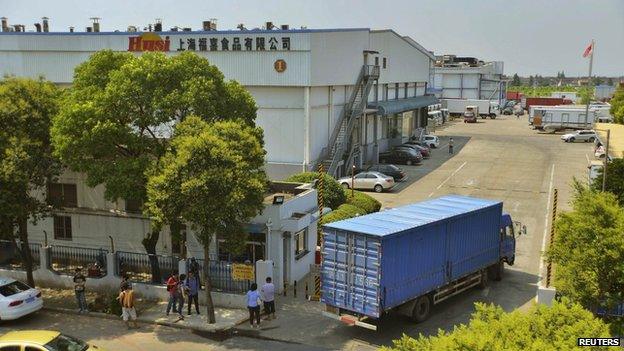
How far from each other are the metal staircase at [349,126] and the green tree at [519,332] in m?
30.5

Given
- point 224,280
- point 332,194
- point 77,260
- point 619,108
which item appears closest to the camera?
point 224,280

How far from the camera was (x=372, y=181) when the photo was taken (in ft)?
129

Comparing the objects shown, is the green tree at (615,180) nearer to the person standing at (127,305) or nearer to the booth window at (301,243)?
the booth window at (301,243)

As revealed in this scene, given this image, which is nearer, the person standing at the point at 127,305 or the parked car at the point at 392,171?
the person standing at the point at 127,305

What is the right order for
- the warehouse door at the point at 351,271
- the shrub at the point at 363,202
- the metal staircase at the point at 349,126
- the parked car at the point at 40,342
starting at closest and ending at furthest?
the parked car at the point at 40,342
the warehouse door at the point at 351,271
the shrub at the point at 363,202
the metal staircase at the point at 349,126

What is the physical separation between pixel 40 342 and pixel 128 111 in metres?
8.69

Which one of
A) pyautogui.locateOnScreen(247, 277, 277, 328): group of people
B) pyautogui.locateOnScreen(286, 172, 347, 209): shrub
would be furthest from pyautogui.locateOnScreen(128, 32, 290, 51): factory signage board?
pyautogui.locateOnScreen(247, 277, 277, 328): group of people

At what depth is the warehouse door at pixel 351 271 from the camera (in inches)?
650

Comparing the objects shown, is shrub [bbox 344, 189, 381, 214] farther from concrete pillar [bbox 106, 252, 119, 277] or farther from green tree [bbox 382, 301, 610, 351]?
green tree [bbox 382, 301, 610, 351]

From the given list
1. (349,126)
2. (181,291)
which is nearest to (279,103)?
(349,126)

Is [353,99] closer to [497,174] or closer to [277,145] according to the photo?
[277,145]

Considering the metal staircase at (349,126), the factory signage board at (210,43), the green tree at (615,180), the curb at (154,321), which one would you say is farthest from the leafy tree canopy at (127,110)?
the metal staircase at (349,126)

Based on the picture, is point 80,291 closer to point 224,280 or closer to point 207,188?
point 224,280

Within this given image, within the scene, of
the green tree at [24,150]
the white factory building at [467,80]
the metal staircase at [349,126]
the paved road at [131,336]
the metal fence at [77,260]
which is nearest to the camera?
the paved road at [131,336]
